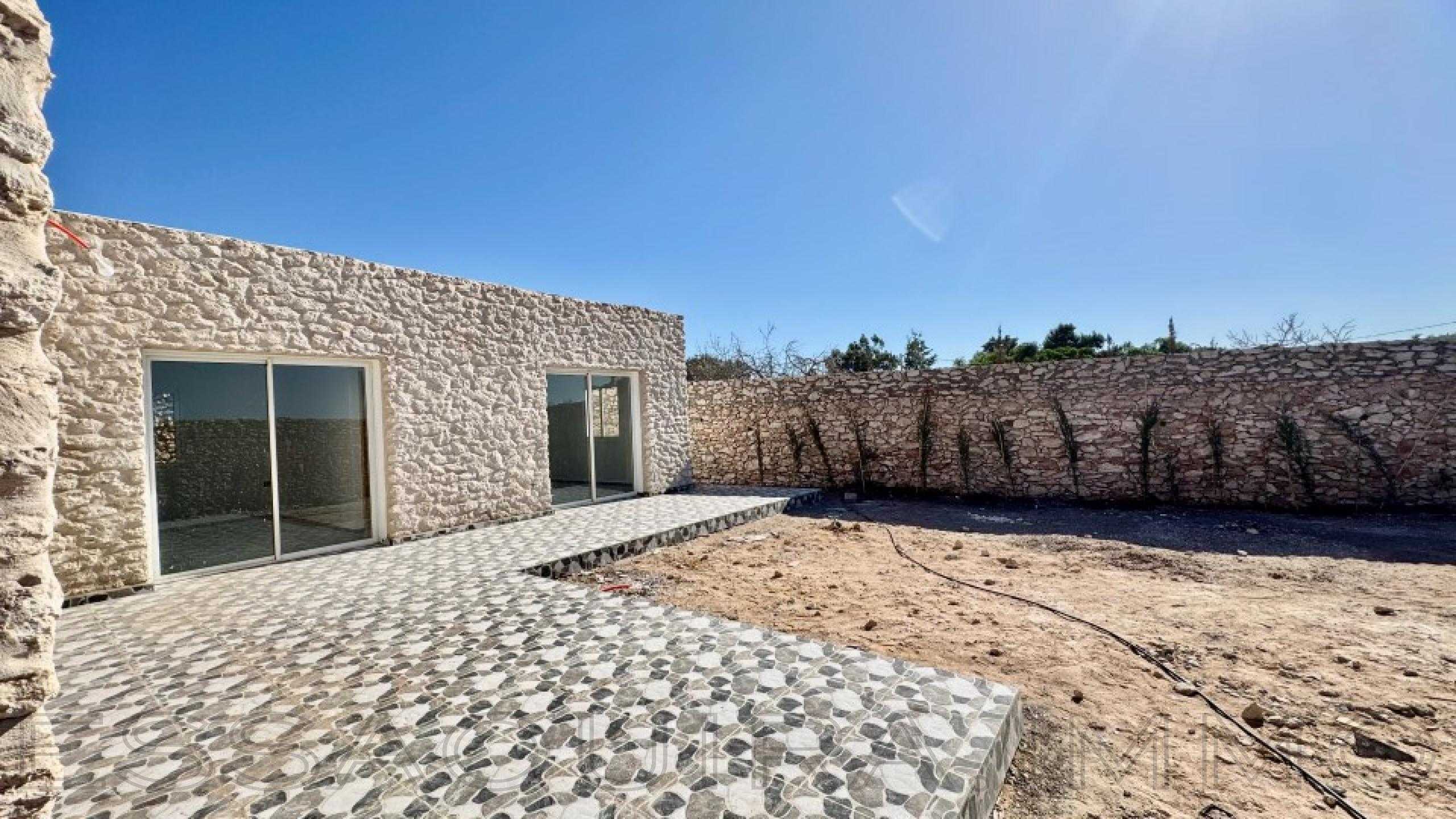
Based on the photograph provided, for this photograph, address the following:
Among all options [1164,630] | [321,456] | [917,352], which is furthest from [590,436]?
[917,352]

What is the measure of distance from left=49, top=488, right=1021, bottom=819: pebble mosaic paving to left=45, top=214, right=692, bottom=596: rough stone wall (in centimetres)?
110

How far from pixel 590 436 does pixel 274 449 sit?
3861 mm

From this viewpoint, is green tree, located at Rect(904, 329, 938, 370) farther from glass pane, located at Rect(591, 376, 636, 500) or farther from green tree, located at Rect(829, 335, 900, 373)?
glass pane, located at Rect(591, 376, 636, 500)

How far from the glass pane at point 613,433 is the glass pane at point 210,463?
4012 mm

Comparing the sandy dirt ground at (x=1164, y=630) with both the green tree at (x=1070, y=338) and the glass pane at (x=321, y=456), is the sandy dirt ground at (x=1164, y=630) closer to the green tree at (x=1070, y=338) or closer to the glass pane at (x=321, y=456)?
the glass pane at (x=321, y=456)

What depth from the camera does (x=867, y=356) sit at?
21266mm

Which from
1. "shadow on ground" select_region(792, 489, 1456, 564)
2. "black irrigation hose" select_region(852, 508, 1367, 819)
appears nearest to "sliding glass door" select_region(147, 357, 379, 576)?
"shadow on ground" select_region(792, 489, 1456, 564)

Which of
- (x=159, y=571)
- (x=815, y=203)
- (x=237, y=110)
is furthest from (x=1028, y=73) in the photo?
(x=159, y=571)

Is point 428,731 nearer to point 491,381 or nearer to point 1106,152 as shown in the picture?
point 491,381

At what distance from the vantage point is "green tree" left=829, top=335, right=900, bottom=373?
20.8 m

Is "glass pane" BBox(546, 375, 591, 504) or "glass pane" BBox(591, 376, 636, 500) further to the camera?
"glass pane" BBox(591, 376, 636, 500)

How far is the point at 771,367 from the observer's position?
1521 cm

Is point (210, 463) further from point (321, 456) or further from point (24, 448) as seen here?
point (24, 448)

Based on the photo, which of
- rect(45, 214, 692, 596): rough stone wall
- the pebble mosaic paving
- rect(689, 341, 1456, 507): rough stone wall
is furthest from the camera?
rect(689, 341, 1456, 507): rough stone wall
